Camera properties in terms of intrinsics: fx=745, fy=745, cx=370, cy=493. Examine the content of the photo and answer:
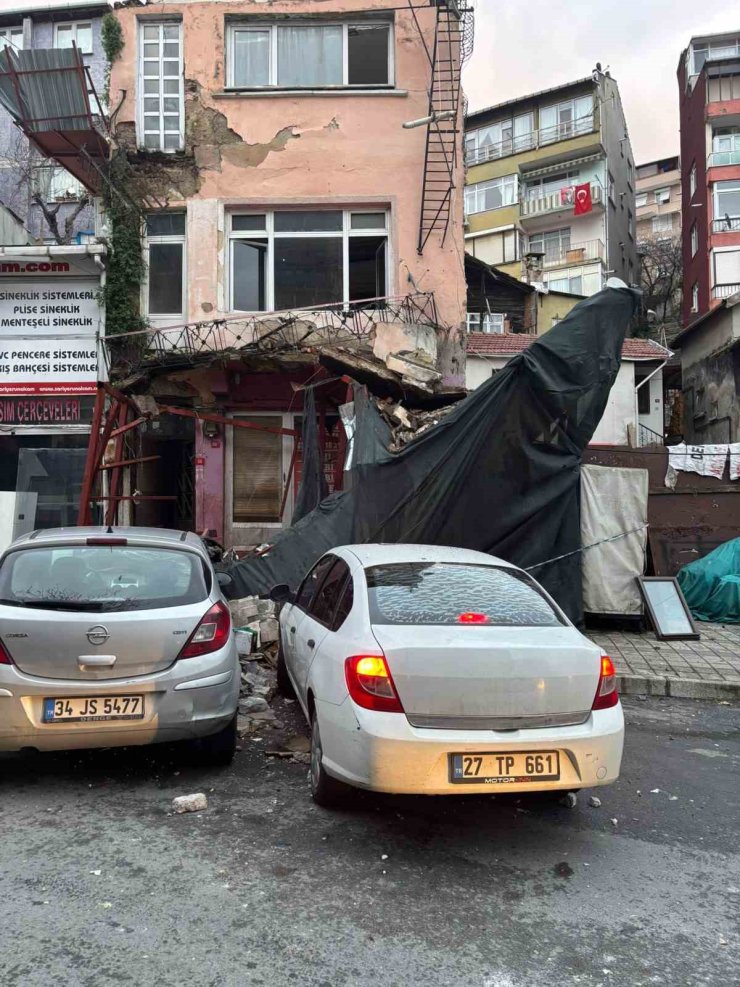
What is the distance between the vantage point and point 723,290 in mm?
30422

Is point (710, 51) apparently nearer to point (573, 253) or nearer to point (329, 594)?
point (573, 253)

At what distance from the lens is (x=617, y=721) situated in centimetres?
389

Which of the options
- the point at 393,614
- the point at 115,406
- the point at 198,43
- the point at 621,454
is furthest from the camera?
the point at 198,43

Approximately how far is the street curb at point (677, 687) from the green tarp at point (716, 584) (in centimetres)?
309

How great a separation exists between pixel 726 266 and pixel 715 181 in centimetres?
397

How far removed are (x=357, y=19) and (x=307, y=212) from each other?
362 cm

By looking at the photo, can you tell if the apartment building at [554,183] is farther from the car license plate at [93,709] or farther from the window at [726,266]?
the car license plate at [93,709]

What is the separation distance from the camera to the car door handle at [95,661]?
170 inches

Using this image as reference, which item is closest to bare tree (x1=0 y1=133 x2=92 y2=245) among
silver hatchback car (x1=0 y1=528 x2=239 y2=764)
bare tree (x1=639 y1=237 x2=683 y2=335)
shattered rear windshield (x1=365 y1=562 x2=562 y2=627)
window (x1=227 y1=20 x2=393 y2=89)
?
window (x1=227 y1=20 x2=393 y2=89)

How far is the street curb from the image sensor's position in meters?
6.97

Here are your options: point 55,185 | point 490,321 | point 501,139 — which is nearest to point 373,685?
point 490,321

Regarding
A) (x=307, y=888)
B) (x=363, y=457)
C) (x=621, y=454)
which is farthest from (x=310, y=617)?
(x=621, y=454)

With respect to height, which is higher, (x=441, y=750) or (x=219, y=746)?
(x=441, y=750)

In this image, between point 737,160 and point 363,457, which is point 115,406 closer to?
point 363,457
